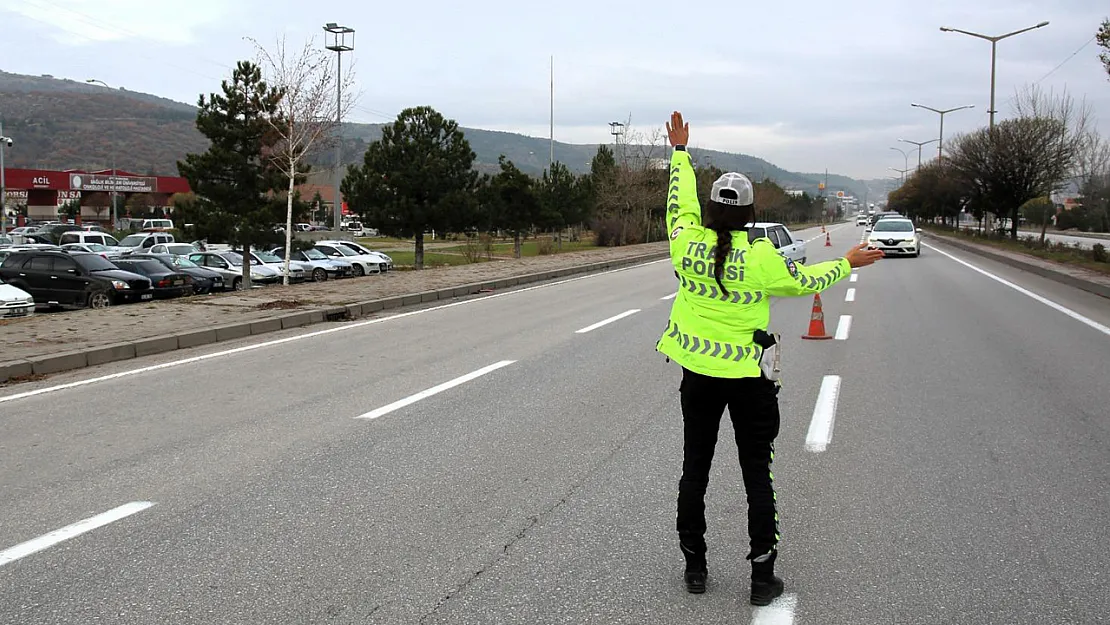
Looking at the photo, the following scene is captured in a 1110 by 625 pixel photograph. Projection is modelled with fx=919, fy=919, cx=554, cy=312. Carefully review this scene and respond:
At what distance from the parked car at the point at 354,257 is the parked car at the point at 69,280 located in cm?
1214

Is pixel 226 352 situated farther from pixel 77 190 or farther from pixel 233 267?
pixel 77 190

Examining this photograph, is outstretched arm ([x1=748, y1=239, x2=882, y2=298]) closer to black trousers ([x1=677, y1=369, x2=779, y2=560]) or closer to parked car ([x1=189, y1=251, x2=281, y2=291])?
black trousers ([x1=677, y1=369, x2=779, y2=560])

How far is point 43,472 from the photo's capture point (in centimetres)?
587

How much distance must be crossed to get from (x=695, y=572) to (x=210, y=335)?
33.7 feet

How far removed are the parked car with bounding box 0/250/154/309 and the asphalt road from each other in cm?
1168

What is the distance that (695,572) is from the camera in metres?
3.97

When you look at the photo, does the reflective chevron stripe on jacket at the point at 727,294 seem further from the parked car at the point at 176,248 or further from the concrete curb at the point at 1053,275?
the parked car at the point at 176,248

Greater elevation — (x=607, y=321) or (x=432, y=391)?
(x=607, y=321)

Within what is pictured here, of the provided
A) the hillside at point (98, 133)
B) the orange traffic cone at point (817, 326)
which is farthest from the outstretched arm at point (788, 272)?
the hillside at point (98, 133)

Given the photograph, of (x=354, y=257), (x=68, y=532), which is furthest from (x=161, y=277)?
(x=68, y=532)

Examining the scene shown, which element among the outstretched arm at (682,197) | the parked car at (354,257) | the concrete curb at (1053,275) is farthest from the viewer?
the parked car at (354,257)

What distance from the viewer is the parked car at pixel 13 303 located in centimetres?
1727

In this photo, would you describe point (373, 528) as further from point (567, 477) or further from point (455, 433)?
point (455, 433)

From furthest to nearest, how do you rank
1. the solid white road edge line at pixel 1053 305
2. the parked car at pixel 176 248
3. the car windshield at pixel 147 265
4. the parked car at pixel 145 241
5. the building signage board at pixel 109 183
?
the building signage board at pixel 109 183 → the parked car at pixel 145 241 → the parked car at pixel 176 248 → the car windshield at pixel 147 265 → the solid white road edge line at pixel 1053 305
